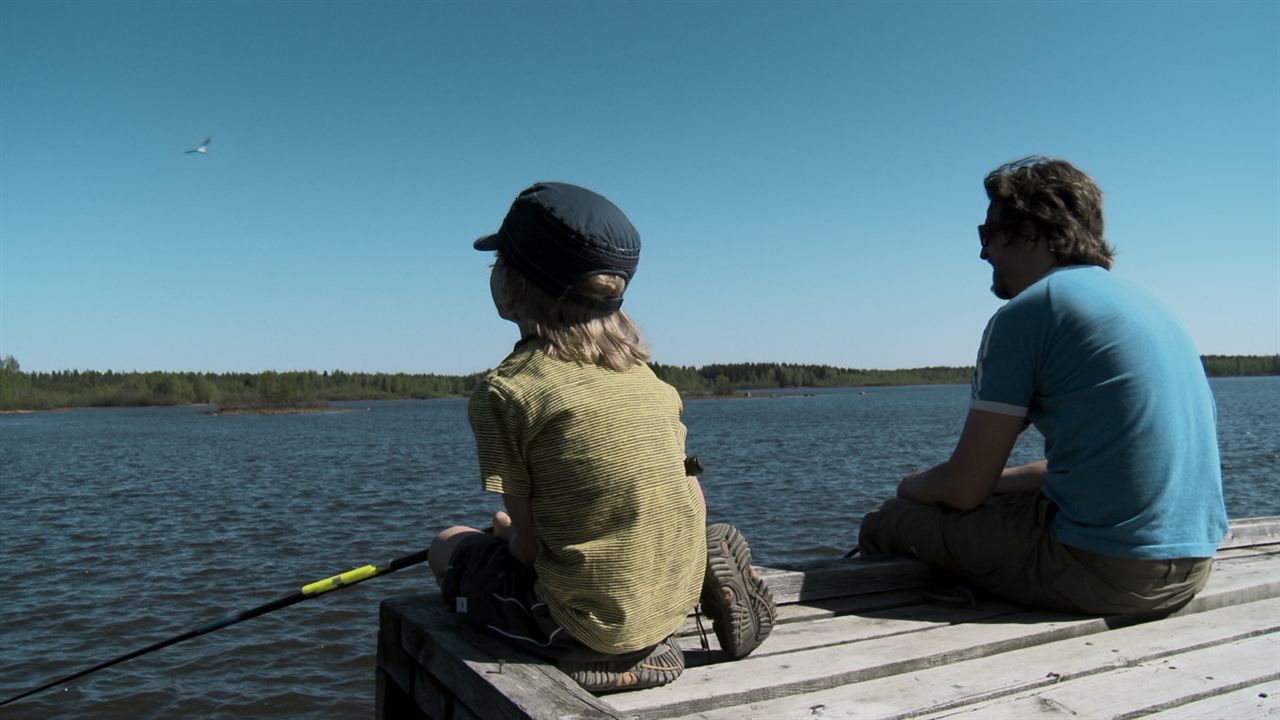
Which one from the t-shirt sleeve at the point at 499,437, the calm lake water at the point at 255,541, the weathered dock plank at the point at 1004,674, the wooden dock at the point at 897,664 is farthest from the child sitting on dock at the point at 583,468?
the calm lake water at the point at 255,541

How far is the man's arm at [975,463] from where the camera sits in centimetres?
258

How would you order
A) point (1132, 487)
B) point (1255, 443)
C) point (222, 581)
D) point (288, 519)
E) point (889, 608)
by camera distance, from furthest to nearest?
point (1255, 443) < point (288, 519) < point (222, 581) < point (889, 608) < point (1132, 487)

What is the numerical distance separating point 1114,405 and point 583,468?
4.92 ft

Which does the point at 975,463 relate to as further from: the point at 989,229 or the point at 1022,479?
the point at 989,229

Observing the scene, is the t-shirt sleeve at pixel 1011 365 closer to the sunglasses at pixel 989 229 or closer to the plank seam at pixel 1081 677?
the sunglasses at pixel 989 229

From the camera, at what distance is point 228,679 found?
670cm

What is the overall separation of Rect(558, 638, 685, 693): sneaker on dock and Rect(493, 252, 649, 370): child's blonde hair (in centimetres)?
69

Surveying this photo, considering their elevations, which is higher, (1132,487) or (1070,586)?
(1132,487)

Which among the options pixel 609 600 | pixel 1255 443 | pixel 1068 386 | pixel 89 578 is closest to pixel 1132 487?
pixel 1068 386

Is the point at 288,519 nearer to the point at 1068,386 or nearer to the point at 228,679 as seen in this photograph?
the point at 228,679

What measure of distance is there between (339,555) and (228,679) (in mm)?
4037

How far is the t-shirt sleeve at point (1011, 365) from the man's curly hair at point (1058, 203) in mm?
299

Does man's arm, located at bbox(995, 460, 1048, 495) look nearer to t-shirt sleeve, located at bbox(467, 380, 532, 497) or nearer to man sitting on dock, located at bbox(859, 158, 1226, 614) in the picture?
man sitting on dock, located at bbox(859, 158, 1226, 614)

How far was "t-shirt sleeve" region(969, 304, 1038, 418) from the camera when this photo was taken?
2.54 meters
